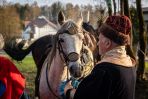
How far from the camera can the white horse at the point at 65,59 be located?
20.0ft

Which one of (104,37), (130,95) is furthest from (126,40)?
(130,95)

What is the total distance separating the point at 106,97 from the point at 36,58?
609cm

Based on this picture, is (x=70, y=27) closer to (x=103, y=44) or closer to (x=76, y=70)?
(x=76, y=70)

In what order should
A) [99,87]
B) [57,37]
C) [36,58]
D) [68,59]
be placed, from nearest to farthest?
[99,87] < [68,59] < [57,37] < [36,58]

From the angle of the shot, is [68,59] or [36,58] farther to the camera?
[36,58]

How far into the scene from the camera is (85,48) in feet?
21.1

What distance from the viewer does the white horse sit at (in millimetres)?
6098

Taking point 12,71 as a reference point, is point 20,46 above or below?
below

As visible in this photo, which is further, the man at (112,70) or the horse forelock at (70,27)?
the horse forelock at (70,27)

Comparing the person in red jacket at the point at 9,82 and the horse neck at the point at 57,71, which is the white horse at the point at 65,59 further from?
the person in red jacket at the point at 9,82

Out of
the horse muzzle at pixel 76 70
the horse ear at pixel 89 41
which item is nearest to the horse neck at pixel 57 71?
the horse muzzle at pixel 76 70

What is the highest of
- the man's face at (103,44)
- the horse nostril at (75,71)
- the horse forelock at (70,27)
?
the man's face at (103,44)

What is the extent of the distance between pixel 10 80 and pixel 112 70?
57.4 inches

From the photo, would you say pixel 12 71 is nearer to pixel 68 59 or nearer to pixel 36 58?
pixel 68 59
